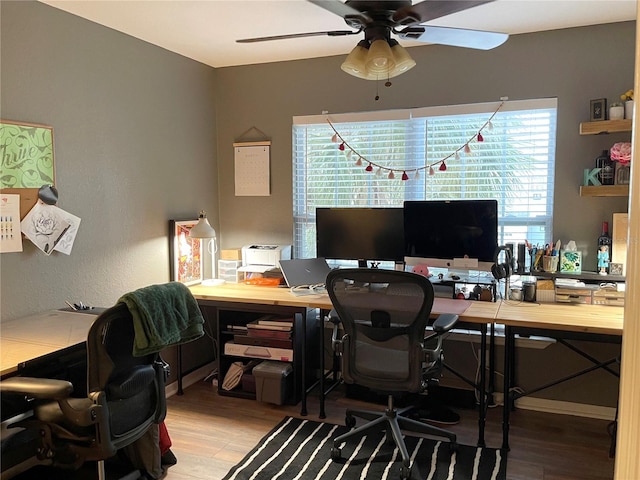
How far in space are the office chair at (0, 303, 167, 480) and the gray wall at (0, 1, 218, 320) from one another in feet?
2.41

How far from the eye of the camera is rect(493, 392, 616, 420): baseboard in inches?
116

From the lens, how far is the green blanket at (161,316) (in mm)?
1877

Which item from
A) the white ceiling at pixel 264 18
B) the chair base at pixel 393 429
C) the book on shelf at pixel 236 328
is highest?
the white ceiling at pixel 264 18

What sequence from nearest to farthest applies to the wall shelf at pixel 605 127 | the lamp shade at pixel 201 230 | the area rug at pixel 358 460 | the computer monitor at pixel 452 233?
the area rug at pixel 358 460 < the wall shelf at pixel 605 127 < the computer monitor at pixel 452 233 < the lamp shade at pixel 201 230

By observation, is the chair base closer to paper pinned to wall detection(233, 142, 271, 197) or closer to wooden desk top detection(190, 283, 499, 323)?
wooden desk top detection(190, 283, 499, 323)

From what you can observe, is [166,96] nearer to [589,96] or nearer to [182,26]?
[182,26]

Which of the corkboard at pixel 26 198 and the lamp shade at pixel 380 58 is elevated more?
the lamp shade at pixel 380 58

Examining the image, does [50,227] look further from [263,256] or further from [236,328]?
[263,256]

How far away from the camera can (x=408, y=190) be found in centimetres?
340

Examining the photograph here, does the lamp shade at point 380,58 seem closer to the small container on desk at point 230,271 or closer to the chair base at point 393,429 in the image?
the chair base at point 393,429

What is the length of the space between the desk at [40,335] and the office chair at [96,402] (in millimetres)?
108

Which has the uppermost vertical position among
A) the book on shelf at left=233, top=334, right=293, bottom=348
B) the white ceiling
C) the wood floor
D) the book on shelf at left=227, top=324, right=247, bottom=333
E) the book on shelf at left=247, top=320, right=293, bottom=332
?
the white ceiling

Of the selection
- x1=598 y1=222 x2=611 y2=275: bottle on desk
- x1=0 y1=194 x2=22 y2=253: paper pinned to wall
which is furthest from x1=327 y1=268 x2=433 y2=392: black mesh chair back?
x1=0 y1=194 x2=22 y2=253: paper pinned to wall

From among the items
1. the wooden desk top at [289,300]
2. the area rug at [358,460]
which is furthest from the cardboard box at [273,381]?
the wooden desk top at [289,300]
